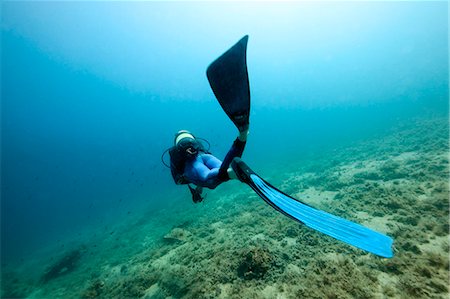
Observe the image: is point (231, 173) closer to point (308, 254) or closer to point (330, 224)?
point (330, 224)

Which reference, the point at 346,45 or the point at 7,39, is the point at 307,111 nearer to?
the point at 346,45

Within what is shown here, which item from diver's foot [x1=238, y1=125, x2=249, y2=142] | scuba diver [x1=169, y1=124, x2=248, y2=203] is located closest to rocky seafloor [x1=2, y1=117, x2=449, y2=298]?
scuba diver [x1=169, y1=124, x2=248, y2=203]

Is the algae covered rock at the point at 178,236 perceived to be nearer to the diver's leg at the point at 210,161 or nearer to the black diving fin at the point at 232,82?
the diver's leg at the point at 210,161

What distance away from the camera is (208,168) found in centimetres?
539

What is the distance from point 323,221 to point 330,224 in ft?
0.31

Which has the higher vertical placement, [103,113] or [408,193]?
[103,113]

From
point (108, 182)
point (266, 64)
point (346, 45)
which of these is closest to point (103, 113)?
point (108, 182)

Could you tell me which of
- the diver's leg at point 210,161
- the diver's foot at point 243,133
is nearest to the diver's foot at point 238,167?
the diver's foot at point 243,133

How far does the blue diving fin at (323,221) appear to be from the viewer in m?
2.61

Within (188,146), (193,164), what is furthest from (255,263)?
(188,146)

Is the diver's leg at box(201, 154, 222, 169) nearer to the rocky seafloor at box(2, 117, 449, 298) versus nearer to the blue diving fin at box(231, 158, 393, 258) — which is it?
the blue diving fin at box(231, 158, 393, 258)

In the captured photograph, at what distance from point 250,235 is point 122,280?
6744 mm

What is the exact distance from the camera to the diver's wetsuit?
146 inches

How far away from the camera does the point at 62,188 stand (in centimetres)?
15188
